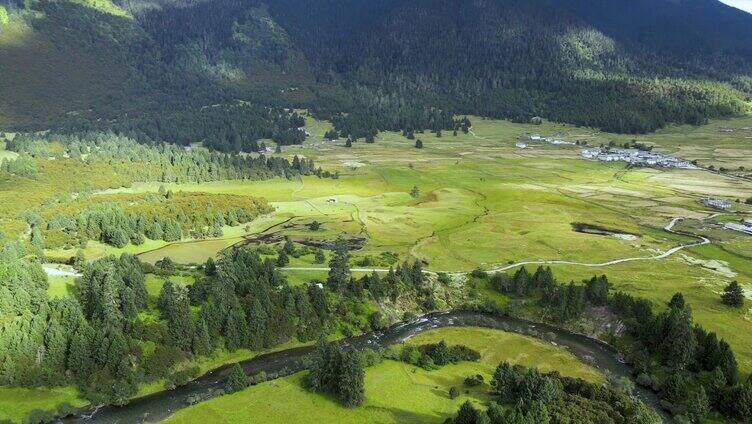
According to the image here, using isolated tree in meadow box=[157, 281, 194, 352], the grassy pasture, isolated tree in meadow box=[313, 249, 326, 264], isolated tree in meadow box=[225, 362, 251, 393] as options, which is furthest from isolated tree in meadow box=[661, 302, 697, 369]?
the grassy pasture

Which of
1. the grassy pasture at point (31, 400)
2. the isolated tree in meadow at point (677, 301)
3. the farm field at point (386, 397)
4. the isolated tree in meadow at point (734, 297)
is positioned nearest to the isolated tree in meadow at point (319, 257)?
the farm field at point (386, 397)

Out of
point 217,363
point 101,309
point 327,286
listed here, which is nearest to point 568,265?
point 327,286

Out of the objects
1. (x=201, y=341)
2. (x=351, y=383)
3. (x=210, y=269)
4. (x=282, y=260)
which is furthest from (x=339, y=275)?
(x=351, y=383)

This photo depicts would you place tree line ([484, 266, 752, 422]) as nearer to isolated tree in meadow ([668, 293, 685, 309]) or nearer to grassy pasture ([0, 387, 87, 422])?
isolated tree in meadow ([668, 293, 685, 309])

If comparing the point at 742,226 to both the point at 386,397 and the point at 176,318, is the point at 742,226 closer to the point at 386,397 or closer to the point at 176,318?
the point at 386,397

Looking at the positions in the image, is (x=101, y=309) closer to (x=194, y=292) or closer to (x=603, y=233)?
(x=194, y=292)

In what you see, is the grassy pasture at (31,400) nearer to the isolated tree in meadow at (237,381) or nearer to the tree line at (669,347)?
the isolated tree in meadow at (237,381)

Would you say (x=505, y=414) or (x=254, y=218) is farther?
(x=254, y=218)
